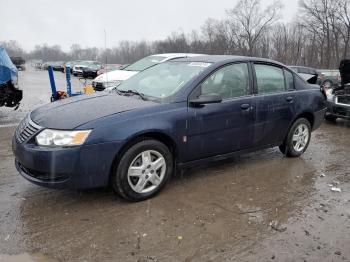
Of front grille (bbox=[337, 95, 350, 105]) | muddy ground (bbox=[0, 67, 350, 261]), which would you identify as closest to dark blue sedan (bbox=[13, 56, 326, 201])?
muddy ground (bbox=[0, 67, 350, 261])

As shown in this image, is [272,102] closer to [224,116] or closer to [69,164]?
[224,116]

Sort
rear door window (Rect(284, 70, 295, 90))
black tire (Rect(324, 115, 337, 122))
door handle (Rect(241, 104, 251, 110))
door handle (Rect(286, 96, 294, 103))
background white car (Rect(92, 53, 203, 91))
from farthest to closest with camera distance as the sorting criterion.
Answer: background white car (Rect(92, 53, 203, 91)) → black tire (Rect(324, 115, 337, 122)) → rear door window (Rect(284, 70, 295, 90)) → door handle (Rect(286, 96, 294, 103)) → door handle (Rect(241, 104, 251, 110))

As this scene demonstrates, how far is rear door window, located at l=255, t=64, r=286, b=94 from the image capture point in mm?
5496

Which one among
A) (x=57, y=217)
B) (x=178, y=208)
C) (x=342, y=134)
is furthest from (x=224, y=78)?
(x=342, y=134)

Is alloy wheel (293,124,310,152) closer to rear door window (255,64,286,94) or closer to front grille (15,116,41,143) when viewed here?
rear door window (255,64,286,94)

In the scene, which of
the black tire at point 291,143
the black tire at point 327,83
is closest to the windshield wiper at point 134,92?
the black tire at point 291,143

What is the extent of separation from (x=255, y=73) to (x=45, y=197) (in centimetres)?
319

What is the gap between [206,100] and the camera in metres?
4.57

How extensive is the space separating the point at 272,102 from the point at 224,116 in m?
1.03

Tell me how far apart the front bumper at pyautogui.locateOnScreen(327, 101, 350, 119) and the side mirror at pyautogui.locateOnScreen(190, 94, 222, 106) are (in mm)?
5675

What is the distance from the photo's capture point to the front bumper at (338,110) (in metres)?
9.13

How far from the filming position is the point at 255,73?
5.45 m

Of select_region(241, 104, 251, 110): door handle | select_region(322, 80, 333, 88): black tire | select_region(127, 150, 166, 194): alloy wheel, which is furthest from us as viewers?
select_region(322, 80, 333, 88): black tire

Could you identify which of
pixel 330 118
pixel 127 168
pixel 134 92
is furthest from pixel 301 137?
pixel 330 118
